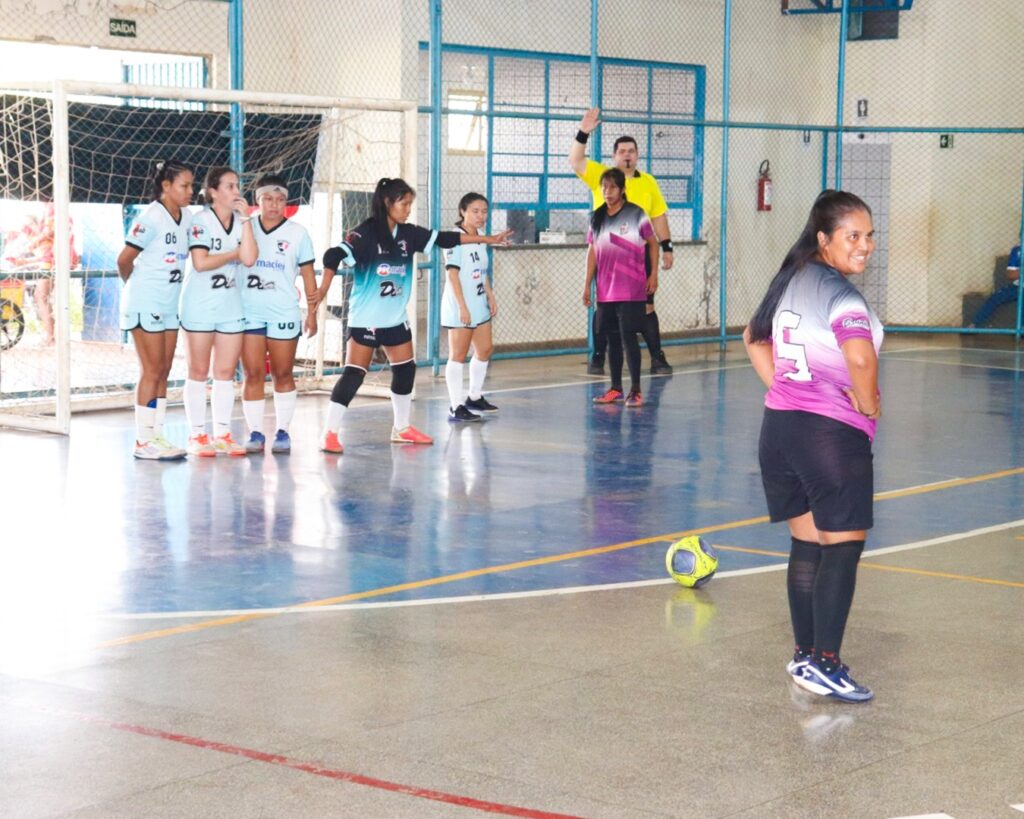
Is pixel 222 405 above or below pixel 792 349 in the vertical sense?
below

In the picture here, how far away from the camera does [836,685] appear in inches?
233

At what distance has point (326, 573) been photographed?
7.95 meters

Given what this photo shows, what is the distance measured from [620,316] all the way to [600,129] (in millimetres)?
5290

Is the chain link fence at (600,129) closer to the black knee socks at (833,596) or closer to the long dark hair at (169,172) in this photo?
the long dark hair at (169,172)

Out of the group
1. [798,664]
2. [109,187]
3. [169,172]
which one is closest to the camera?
[798,664]

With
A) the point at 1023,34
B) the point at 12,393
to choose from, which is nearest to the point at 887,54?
the point at 1023,34

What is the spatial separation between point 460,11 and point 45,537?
36.3 feet

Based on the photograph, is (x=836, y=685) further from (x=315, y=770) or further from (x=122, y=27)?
(x=122, y=27)

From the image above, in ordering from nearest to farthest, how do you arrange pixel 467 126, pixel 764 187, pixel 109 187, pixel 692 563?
pixel 692 563
pixel 109 187
pixel 467 126
pixel 764 187

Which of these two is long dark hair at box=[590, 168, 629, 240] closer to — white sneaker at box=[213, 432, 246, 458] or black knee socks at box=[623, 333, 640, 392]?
black knee socks at box=[623, 333, 640, 392]

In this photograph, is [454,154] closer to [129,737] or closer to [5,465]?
[5,465]

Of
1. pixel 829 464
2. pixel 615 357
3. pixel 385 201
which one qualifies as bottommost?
pixel 615 357

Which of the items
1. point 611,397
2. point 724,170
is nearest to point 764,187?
point 724,170

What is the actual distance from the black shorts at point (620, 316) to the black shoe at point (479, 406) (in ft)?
4.13
